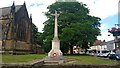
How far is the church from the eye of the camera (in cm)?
5428

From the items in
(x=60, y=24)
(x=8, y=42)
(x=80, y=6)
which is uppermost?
(x=80, y=6)

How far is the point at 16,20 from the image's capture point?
57.8 metres

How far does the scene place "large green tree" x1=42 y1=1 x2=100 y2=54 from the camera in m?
50.4

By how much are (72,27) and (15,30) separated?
14.2m

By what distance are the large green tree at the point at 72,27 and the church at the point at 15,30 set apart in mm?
6505

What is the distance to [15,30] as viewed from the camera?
56.2m

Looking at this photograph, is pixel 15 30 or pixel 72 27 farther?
pixel 15 30

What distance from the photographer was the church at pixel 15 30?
5428cm

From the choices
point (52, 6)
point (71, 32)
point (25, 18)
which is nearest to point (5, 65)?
point (71, 32)

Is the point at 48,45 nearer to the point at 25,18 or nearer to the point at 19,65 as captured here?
the point at 25,18

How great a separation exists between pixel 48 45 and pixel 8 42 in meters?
9.42

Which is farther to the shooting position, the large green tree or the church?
the church

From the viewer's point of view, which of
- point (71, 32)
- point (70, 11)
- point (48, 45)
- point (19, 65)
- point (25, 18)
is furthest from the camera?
point (25, 18)

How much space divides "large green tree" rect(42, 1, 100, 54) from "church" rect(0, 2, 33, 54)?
6.50 meters
